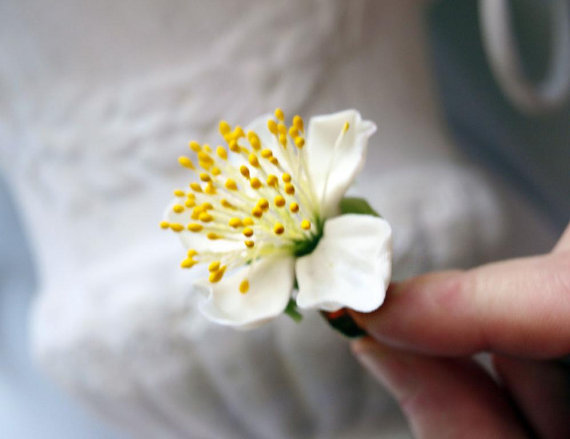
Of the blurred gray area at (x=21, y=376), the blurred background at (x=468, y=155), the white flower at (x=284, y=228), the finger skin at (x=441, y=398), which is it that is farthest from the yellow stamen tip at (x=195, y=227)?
the blurred gray area at (x=21, y=376)

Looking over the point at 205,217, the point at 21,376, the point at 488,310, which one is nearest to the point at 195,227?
the point at 205,217

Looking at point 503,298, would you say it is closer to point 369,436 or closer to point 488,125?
point 369,436

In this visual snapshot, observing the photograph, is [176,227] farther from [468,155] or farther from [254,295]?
[468,155]

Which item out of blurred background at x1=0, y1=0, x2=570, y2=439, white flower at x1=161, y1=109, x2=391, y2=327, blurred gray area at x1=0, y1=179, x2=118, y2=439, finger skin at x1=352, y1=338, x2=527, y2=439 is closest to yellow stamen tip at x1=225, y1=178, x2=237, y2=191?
white flower at x1=161, y1=109, x2=391, y2=327

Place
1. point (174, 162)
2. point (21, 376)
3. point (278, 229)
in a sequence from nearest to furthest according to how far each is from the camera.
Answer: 1. point (278, 229)
2. point (174, 162)
3. point (21, 376)

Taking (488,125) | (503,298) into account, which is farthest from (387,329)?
(488,125)

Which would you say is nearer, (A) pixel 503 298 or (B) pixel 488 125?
(A) pixel 503 298
